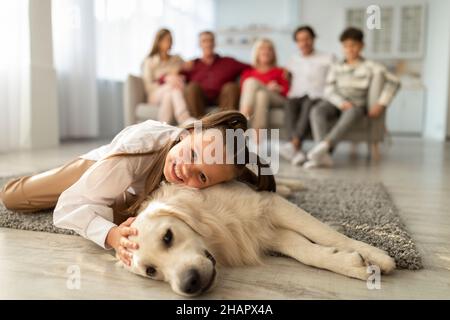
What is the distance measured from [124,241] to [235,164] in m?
0.40

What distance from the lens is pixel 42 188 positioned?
1599mm

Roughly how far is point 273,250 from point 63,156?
275 centimetres

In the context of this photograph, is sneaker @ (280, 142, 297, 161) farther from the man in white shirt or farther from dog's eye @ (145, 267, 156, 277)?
dog's eye @ (145, 267, 156, 277)

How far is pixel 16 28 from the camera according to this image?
3688 mm

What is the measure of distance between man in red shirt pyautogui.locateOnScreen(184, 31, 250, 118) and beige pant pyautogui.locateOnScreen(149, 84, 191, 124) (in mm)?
61

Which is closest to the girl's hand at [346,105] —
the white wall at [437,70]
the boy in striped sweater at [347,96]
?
the boy in striped sweater at [347,96]

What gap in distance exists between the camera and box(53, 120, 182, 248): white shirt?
46.4 inches

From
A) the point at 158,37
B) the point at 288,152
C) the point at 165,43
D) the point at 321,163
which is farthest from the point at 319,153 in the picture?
the point at 158,37

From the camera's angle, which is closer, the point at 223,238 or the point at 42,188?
the point at 223,238

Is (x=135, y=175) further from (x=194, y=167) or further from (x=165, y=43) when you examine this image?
(x=165, y=43)

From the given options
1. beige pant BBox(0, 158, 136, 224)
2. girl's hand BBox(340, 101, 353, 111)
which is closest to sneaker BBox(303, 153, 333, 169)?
girl's hand BBox(340, 101, 353, 111)

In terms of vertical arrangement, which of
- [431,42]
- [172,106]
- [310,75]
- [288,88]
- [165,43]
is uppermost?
[431,42]
